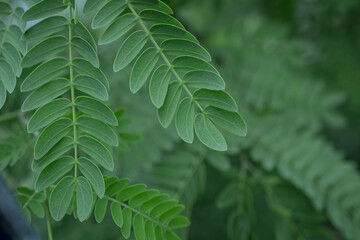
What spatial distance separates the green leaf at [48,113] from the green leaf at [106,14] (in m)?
0.15

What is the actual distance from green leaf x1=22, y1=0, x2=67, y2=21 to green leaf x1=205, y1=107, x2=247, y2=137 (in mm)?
319

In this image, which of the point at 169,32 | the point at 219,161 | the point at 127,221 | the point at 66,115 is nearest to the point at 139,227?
the point at 127,221

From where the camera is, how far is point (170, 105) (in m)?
0.75

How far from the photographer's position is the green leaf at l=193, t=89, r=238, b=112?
2.42ft

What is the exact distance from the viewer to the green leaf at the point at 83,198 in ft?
2.29

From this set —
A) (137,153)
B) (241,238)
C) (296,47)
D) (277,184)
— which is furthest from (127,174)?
(296,47)

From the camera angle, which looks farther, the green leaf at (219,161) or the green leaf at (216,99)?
the green leaf at (219,161)

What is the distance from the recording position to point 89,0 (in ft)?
2.50

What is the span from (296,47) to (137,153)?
985 millimetres

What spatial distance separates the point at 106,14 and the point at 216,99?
243mm

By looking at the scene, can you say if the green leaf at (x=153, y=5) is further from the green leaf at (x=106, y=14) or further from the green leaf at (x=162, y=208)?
the green leaf at (x=162, y=208)

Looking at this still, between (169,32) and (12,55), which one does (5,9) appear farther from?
(169,32)

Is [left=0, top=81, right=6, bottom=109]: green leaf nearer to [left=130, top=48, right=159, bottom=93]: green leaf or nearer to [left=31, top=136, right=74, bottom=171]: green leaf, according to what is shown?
[left=31, top=136, right=74, bottom=171]: green leaf

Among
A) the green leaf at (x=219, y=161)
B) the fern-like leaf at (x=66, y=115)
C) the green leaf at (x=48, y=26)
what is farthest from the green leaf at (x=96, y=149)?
the green leaf at (x=219, y=161)
